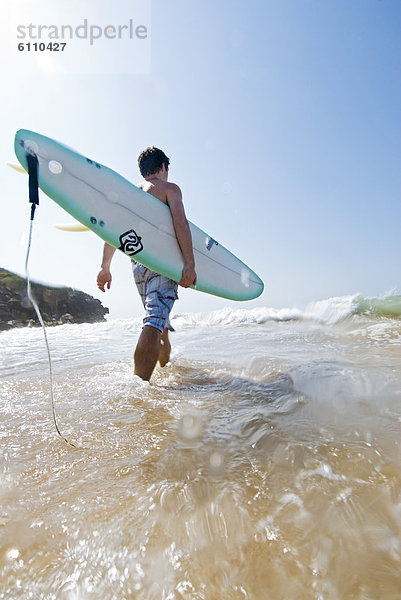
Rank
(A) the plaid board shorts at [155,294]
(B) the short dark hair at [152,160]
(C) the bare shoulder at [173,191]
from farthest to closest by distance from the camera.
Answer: (B) the short dark hair at [152,160], (C) the bare shoulder at [173,191], (A) the plaid board shorts at [155,294]

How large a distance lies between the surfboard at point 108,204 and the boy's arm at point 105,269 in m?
0.33

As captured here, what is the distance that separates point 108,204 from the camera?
10.1 feet

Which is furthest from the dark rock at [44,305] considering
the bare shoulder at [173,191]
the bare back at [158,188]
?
the bare shoulder at [173,191]

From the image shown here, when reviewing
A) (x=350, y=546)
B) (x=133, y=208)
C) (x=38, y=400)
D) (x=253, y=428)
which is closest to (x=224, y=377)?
(x=253, y=428)

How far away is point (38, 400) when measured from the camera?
2.12 meters

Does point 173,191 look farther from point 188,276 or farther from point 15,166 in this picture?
point 15,166

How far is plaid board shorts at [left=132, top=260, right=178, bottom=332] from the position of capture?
263cm

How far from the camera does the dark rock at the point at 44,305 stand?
13.4 metres

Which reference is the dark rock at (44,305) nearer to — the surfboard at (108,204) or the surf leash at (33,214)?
the surfboard at (108,204)

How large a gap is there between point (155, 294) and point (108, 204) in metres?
1.07

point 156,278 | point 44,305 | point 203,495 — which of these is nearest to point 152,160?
point 156,278

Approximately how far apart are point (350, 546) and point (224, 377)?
6.85 feet

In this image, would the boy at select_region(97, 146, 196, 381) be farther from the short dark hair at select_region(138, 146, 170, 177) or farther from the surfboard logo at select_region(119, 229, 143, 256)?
the surfboard logo at select_region(119, 229, 143, 256)

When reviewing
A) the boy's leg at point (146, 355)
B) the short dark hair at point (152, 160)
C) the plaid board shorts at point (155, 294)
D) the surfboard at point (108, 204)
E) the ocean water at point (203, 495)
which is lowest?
the ocean water at point (203, 495)
